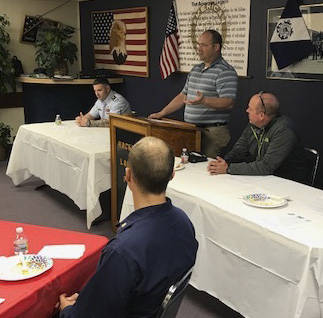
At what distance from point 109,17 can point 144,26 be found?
0.90 meters

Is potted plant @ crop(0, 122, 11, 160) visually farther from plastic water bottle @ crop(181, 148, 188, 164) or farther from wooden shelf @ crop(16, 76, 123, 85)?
plastic water bottle @ crop(181, 148, 188, 164)

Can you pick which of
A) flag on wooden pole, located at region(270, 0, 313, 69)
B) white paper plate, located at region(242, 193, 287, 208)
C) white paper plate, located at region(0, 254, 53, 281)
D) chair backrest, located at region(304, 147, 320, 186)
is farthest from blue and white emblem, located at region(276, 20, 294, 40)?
white paper plate, located at region(0, 254, 53, 281)

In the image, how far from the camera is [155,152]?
4.44 ft

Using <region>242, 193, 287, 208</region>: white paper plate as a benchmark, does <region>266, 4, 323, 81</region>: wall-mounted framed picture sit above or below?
above

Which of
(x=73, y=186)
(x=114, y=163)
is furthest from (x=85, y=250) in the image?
(x=73, y=186)

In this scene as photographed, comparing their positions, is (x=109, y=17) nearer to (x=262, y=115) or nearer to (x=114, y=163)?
(x=114, y=163)

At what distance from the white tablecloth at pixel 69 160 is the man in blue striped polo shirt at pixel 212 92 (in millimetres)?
827

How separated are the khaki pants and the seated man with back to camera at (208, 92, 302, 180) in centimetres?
53

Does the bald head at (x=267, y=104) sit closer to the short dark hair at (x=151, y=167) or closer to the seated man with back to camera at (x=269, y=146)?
the seated man with back to camera at (x=269, y=146)

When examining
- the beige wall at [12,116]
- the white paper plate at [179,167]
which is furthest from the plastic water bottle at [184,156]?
the beige wall at [12,116]

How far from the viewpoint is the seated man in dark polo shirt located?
47.1 inches

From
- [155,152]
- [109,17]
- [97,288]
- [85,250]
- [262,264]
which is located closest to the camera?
[97,288]

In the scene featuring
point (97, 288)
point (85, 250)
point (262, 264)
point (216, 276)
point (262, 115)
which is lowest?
point (216, 276)

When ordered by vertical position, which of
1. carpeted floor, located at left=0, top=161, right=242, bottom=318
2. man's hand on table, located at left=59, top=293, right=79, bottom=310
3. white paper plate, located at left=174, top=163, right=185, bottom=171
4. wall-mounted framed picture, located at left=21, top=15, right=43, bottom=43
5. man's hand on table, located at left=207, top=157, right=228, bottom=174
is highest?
wall-mounted framed picture, located at left=21, top=15, right=43, bottom=43
